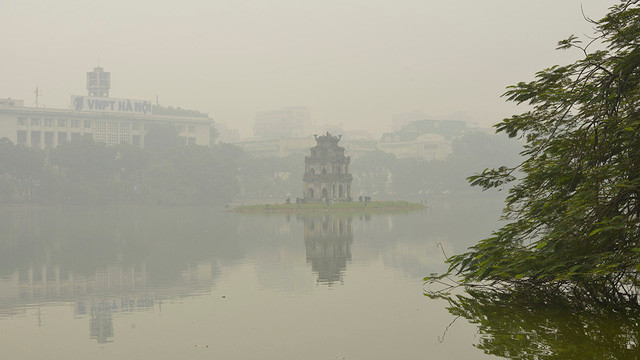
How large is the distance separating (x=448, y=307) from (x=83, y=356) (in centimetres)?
1004

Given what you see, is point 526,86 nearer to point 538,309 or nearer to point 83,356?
point 538,309

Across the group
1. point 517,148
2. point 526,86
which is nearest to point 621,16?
point 526,86

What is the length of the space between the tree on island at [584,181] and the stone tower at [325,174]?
3091 inches

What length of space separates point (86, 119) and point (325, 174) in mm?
103634

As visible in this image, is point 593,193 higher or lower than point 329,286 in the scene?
higher

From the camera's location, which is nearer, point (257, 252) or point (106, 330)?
point (106, 330)

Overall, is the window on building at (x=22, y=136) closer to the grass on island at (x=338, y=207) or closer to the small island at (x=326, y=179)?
the small island at (x=326, y=179)

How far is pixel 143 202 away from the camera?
126000mm

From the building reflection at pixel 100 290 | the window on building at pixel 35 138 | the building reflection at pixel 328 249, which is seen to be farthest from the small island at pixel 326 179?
the window on building at pixel 35 138

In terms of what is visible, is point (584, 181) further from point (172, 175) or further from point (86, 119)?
point (86, 119)

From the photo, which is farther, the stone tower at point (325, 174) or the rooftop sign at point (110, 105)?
the rooftop sign at point (110, 105)

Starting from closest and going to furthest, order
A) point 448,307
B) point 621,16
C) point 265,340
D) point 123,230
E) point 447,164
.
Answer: point 621,16 < point 265,340 < point 448,307 < point 123,230 < point 447,164

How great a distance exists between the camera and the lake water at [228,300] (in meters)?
16.1

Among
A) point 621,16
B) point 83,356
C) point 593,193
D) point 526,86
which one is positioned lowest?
point 83,356
